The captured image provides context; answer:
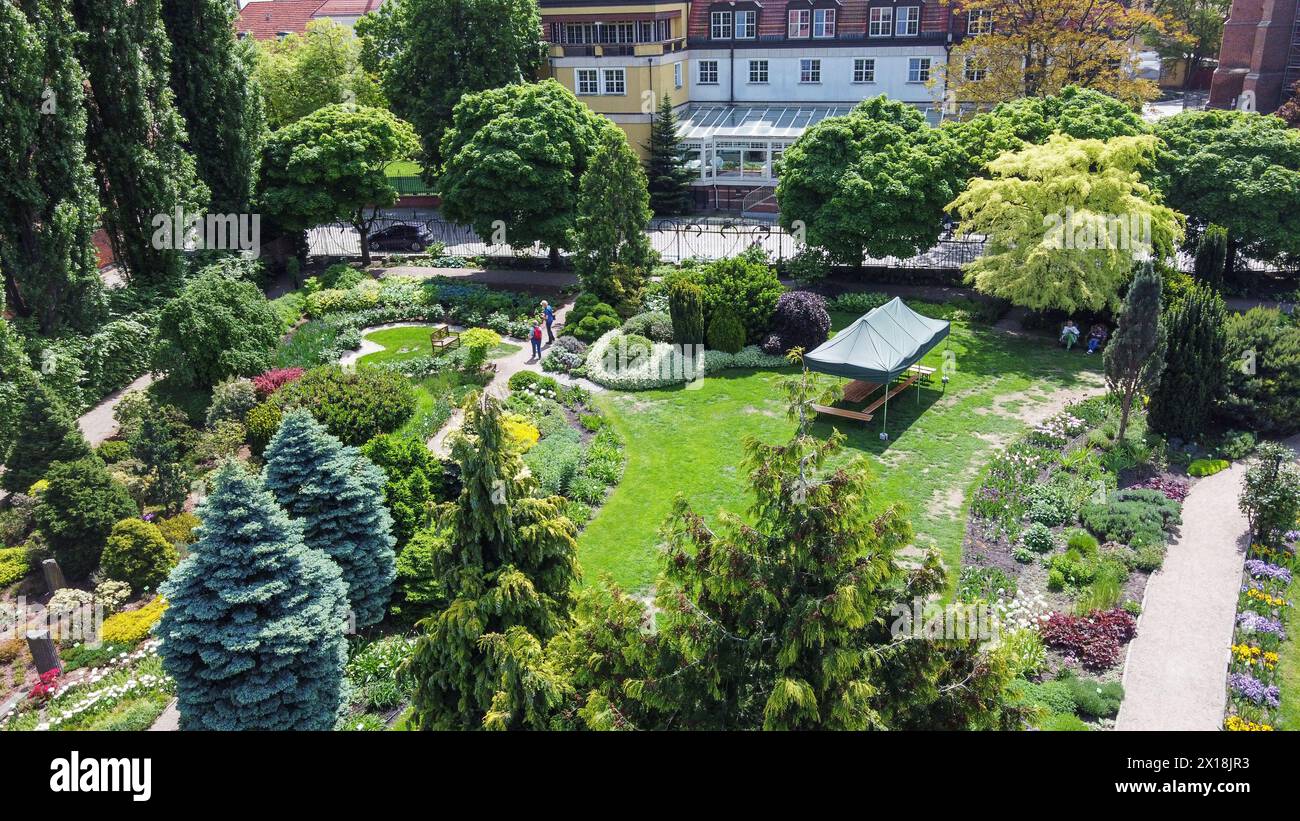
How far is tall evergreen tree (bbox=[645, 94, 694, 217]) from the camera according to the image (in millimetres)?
44812

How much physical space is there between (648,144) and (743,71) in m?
7.45

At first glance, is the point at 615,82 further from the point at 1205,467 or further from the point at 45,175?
the point at 1205,467

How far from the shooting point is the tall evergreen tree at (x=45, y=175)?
77.2 ft

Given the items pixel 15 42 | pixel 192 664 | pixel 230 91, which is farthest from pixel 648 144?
pixel 192 664

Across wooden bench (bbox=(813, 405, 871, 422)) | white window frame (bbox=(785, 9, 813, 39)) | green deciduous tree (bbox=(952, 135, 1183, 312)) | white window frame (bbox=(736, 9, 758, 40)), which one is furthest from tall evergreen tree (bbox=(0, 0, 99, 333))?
white window frame (bbox=(785, 9, 813, 39))

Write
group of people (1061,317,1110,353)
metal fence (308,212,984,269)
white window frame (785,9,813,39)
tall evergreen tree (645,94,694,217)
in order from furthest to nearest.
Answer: white window frame (785,9,813,39), tall evergreen tree (645,94,694,217), metal fence (308,212,984,269), group of people (1061,317,1110,353)

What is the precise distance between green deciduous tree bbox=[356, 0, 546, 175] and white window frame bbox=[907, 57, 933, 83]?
1860cm

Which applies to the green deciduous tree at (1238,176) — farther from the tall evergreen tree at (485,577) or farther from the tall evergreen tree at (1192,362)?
the tall evergreen tree at (485,577)

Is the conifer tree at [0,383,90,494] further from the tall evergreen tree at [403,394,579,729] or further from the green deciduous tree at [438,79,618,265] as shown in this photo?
the green deciduous tree at [438,79,618,265]

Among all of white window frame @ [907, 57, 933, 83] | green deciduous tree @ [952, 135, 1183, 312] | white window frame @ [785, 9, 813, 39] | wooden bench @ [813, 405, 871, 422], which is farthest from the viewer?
white window frame @ [785, 9, 813, 39]

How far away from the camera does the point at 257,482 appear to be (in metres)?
13.5

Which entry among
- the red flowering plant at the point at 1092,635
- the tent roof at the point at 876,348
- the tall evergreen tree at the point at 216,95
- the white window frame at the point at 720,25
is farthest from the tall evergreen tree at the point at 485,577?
the white window frame at the point at 720,25

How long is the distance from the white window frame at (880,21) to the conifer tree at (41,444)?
40696mm

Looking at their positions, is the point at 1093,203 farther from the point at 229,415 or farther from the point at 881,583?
the point at 229,415
